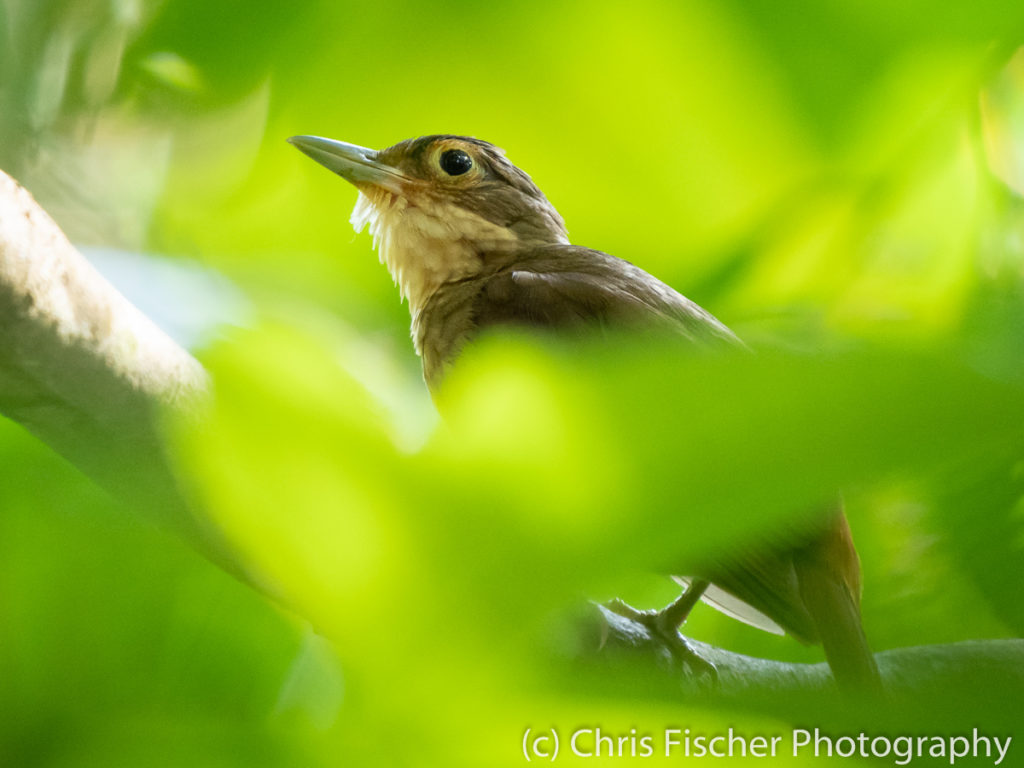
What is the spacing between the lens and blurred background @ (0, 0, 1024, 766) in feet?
0.86

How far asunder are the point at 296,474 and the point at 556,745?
186 millimetres

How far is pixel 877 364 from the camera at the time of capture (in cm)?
25

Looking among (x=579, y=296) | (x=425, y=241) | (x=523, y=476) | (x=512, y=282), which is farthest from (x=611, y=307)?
(x=523, y=476)

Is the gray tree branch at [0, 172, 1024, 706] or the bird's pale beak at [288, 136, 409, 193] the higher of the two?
the gray tree branch at [0, 172, 1024, 706]

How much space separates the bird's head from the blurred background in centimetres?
83

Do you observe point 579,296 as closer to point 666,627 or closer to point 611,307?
point 611,307

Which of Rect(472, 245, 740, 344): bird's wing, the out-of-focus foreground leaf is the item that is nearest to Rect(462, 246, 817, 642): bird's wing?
Rect(472, 245, 740, 344): bird's wing

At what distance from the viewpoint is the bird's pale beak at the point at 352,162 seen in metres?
2.26

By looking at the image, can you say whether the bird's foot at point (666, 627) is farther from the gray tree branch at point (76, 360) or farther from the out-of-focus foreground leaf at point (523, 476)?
the out-of-focus foreground leaf at point (523, 476)

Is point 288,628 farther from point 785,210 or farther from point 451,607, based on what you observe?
point 785,210

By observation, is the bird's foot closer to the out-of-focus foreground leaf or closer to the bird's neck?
the out-of-focus foreground leaf

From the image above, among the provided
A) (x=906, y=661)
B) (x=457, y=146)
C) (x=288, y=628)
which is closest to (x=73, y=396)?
(x=288, y=628)

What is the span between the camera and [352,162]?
2.57 meters

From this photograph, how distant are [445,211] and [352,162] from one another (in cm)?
36
